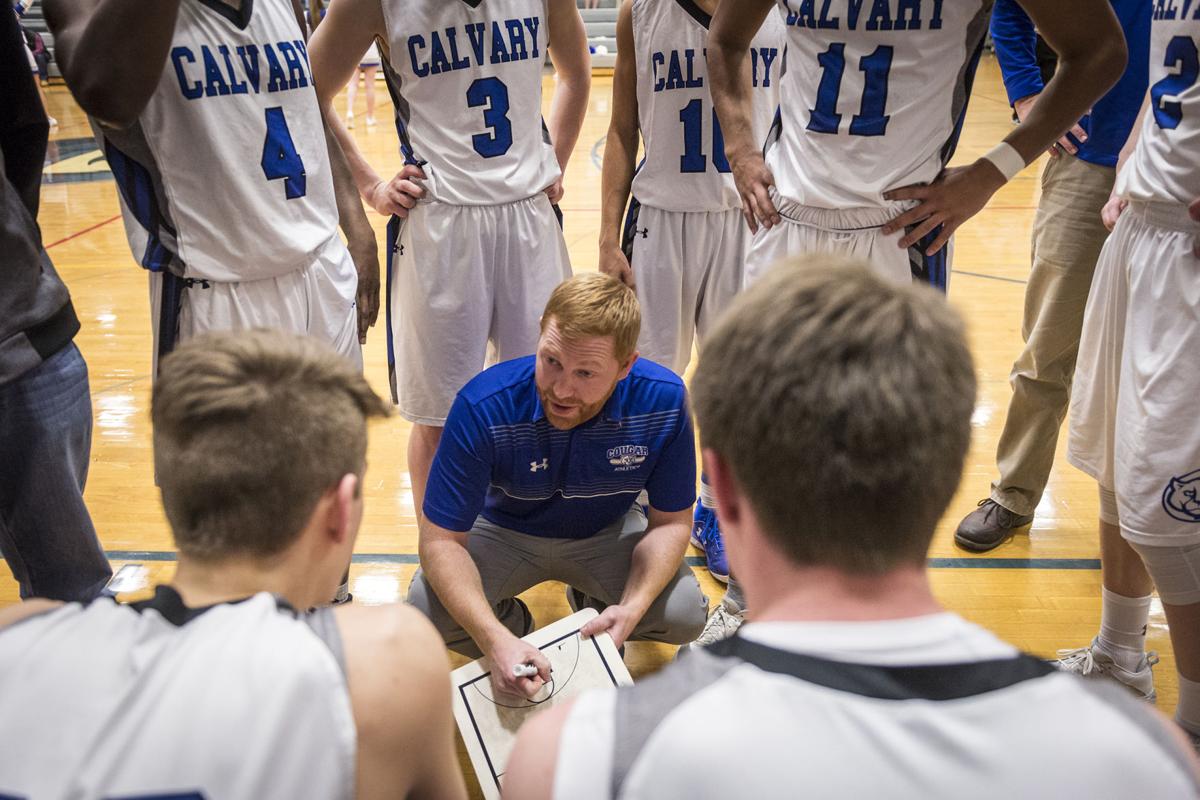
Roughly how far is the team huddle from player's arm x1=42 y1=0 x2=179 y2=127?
0.4 inches

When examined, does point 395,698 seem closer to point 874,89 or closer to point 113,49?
point 113,49

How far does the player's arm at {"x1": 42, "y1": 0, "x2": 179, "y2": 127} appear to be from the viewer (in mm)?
2281

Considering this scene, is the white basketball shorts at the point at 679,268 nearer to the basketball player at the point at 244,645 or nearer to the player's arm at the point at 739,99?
the player's arm at the point at 739,99

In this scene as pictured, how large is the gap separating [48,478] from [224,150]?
36.3 inches

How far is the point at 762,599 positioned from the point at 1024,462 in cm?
302

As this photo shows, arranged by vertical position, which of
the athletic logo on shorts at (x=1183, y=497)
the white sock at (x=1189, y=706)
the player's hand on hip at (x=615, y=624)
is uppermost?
the athletic logo on shorts at (x=1183, y=497)

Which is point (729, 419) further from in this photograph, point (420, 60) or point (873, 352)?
point (420, 60)

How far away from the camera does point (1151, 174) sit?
263 cm

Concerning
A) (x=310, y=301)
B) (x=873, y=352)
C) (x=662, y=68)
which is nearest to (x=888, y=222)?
(x=662, y=68)

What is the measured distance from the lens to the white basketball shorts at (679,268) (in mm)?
3695

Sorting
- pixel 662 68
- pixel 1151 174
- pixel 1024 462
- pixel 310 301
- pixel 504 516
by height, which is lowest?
pixel 1024 462

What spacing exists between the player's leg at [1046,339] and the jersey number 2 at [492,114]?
1.95 m

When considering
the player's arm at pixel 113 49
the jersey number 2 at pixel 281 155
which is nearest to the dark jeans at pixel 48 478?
the player's arm at pixel 113 49

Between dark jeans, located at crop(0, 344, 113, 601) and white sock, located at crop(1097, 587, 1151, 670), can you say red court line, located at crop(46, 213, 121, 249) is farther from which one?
white sock, located at crop(1097, 587, 1151, 670)
